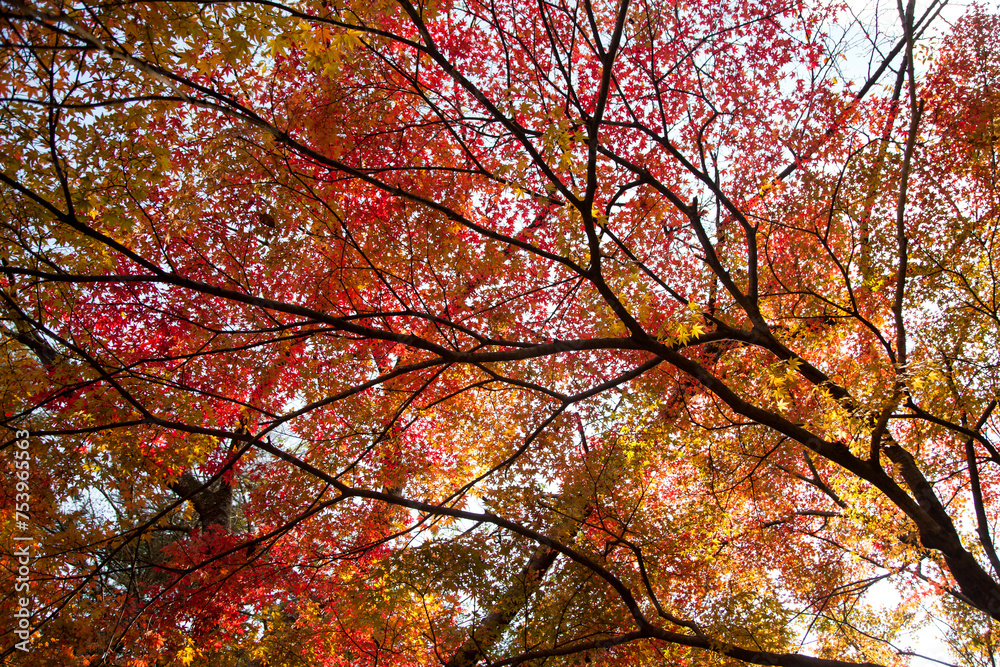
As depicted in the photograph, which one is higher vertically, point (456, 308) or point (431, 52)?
point (456, 308)

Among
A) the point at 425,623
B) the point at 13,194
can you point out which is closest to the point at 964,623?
the point at 425,623

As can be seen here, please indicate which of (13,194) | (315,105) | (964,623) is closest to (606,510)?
(315,105)

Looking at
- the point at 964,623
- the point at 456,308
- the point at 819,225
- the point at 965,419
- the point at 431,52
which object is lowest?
the point at 431,52

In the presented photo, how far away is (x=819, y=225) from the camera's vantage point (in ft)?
22.6

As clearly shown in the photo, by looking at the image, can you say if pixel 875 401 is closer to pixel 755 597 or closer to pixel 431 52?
pixel 755 597

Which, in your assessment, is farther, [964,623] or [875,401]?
[964,623]

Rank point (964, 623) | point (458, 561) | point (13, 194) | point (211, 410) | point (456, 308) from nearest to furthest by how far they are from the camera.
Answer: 1. point (13, 194)
2. point (458, 561)
3. point (211, 410)
4. point (456, 308)
5. point (964, 623)

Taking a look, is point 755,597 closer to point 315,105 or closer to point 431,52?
point 431,52

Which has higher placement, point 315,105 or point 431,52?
point 315,105

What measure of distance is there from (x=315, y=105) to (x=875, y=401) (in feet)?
21.3

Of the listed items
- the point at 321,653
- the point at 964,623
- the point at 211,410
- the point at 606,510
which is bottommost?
the point at 321,653

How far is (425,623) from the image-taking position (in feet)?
23.5

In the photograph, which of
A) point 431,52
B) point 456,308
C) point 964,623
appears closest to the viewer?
point 431,52

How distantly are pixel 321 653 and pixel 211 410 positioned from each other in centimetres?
372
